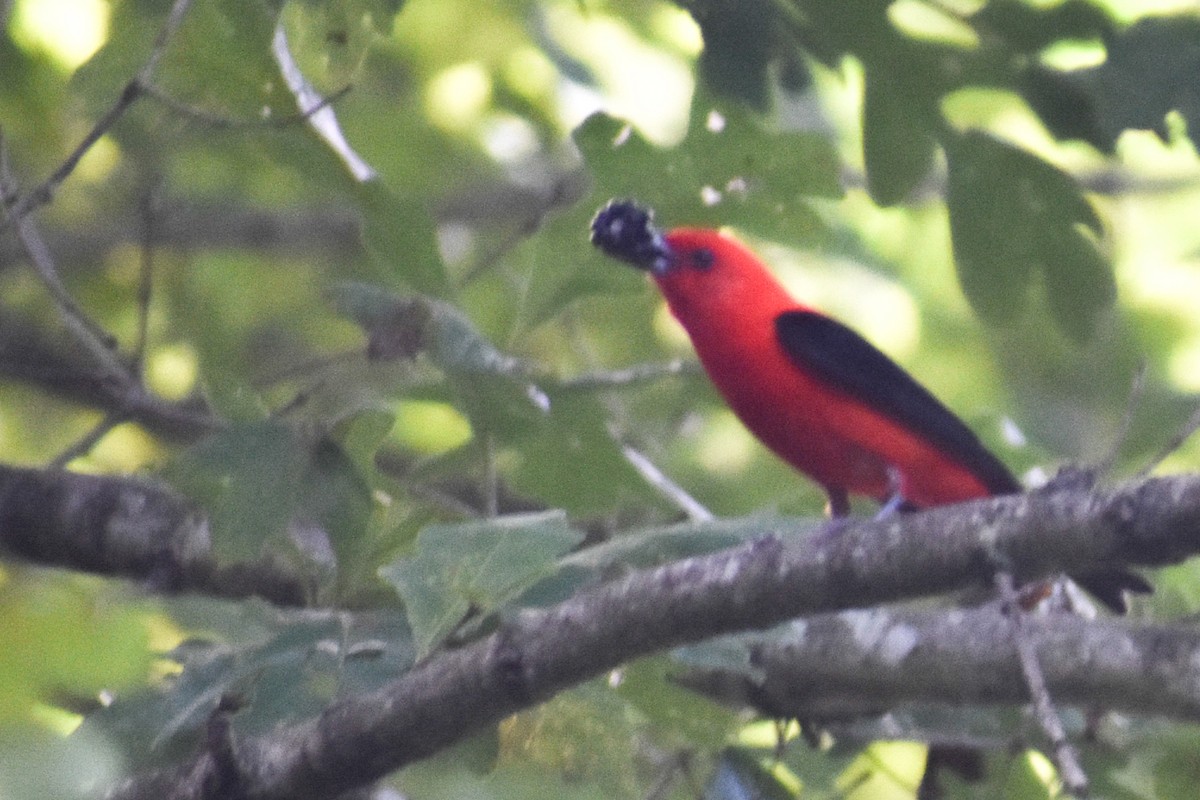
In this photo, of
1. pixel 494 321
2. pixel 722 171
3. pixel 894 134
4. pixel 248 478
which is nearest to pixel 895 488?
pixel 722 171

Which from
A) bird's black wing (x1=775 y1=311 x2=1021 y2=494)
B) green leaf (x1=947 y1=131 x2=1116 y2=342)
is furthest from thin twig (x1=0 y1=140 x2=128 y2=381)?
green leaf (x1=947 y1=131 x2=1116 y2=342)

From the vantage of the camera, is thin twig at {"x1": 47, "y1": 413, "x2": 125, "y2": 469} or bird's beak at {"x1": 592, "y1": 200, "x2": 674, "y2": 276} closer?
thin twig at {"x1": 47, "y1": 413, "x2": 125, "y2": 469}

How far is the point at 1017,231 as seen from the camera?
3215 millimetres

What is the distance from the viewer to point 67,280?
19.4 ft

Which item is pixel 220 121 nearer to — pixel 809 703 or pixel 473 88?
pixel 809 703

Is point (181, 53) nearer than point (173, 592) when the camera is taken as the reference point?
Yes

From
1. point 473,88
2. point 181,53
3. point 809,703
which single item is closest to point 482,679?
point 809,703

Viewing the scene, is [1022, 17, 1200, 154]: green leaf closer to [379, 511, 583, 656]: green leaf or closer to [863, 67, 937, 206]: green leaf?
[863, 67, 937, 206]: green leaf

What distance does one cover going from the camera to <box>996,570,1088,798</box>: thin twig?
180 centimetres

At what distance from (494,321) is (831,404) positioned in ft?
7.89

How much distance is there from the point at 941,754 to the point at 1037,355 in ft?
9.40

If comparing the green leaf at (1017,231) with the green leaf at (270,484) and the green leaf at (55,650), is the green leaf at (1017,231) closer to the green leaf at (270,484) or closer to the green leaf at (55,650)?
the green leaf at (270,484)

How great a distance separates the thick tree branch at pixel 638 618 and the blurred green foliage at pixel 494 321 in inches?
4.9

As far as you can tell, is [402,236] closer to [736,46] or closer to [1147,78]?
[736,46]
